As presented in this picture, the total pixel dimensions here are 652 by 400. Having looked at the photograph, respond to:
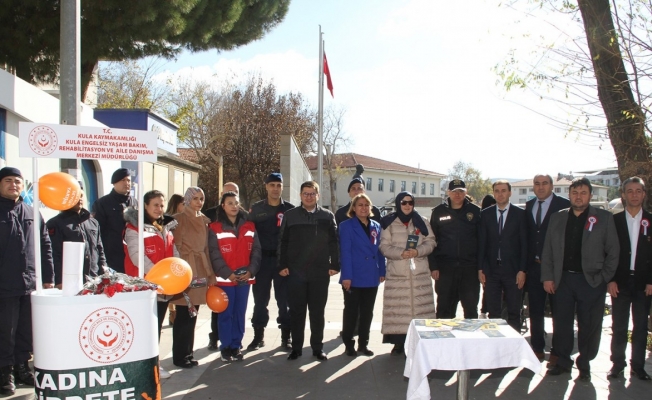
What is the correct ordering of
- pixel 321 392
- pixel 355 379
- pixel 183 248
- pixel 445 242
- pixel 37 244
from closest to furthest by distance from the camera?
1. pixel 37 244
2. pixel 321 392
3. pixel 355 379
4. pixel 183 248
5. pixel 445 242

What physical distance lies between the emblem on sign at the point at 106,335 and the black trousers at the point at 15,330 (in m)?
1.84

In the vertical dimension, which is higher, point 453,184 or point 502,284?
point 453,184

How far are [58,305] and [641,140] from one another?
715 centimetres

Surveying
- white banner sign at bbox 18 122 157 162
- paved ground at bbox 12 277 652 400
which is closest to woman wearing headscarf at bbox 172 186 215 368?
paved ground at bbox 12 277 652 400

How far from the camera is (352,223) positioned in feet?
21.2

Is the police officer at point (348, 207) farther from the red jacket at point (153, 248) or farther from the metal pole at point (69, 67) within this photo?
the metal pole at point (69, 67)

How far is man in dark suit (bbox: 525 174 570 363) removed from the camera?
616 centimetres

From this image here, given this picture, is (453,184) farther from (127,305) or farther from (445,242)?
(127,305)

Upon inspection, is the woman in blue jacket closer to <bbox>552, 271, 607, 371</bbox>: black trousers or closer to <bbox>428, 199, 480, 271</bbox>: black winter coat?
<bbox>428, 199, 480, 271</bbox>: black winter coat

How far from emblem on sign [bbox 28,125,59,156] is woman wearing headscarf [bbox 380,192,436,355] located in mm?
3698

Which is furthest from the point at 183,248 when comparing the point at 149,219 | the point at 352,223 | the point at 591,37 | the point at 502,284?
the point at 591,37

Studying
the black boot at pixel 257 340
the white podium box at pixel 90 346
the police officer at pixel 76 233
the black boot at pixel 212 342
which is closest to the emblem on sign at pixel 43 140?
the white podium box at pixel 90 346

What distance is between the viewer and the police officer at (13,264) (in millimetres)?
4785

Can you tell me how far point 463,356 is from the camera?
378cm
